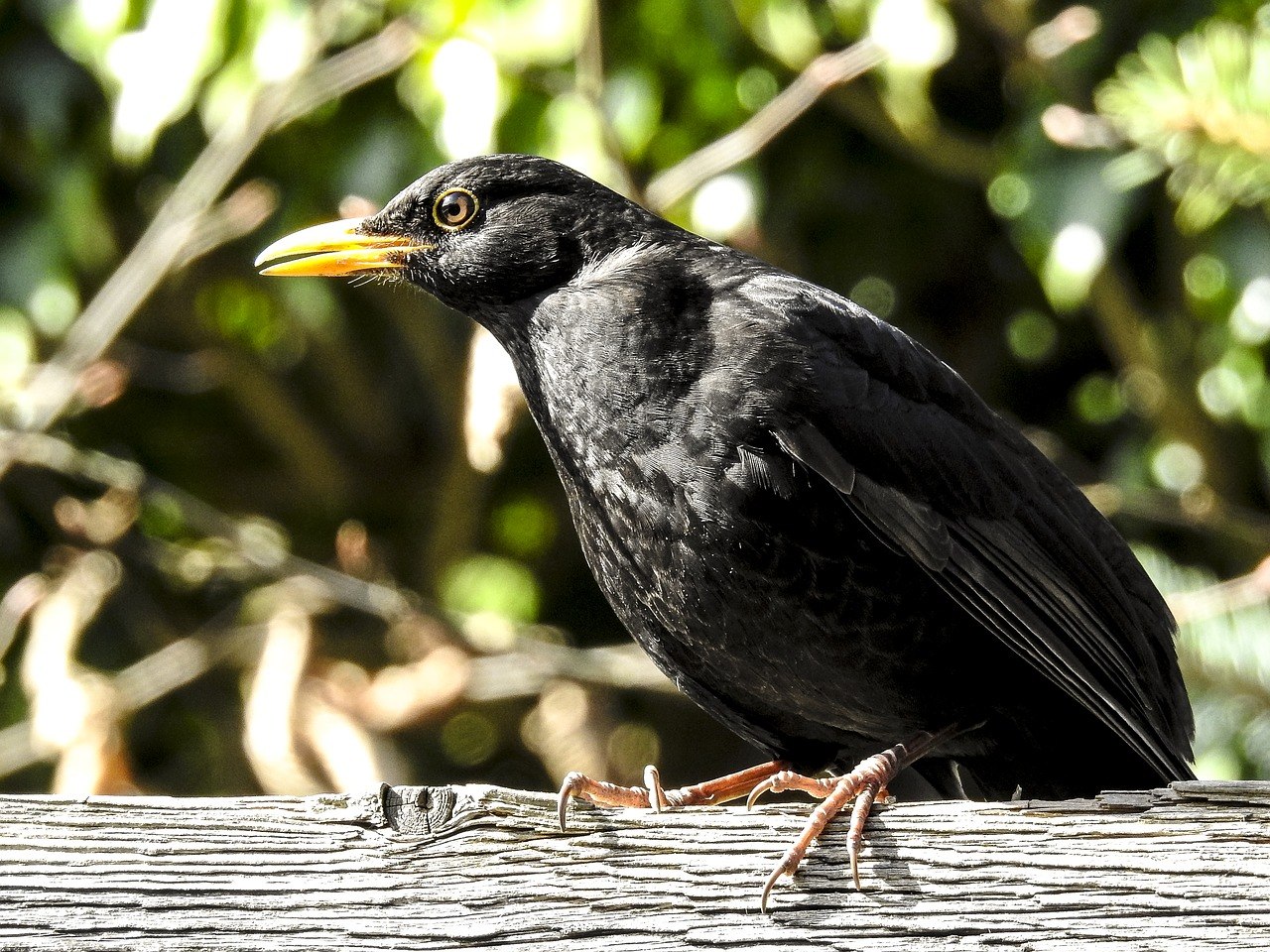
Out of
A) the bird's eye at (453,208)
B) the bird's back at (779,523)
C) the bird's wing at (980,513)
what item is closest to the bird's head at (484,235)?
the bird's eye at (453,208)

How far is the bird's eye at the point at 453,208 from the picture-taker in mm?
3084

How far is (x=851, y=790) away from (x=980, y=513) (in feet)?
2.19

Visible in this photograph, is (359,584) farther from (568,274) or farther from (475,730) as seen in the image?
(568,274)

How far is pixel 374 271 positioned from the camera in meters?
3.18

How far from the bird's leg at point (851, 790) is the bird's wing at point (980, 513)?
0.82 ft

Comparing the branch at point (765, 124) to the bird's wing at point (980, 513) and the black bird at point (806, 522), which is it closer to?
the black bird at point (806, 522)

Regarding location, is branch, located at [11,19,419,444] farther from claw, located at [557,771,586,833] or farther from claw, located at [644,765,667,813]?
claw, located at [557,771,586,833]

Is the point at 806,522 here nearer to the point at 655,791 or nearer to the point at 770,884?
the point at 655,791

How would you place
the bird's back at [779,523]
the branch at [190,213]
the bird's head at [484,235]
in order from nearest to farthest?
the bird's back at [779,523] → the bird's head at [484,235] → the branch at [190,213]

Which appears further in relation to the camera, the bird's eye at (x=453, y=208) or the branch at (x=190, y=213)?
the branch at (x=190, y=213)

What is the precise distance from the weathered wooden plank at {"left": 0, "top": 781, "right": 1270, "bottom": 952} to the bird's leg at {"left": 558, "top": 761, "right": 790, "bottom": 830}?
97mm

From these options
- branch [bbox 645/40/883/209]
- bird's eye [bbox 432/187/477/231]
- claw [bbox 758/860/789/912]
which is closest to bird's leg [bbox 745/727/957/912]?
claw [bbox 758/860/789/912]

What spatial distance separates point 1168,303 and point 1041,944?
3.40 metres

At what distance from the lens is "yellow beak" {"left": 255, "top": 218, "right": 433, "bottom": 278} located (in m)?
3.03
